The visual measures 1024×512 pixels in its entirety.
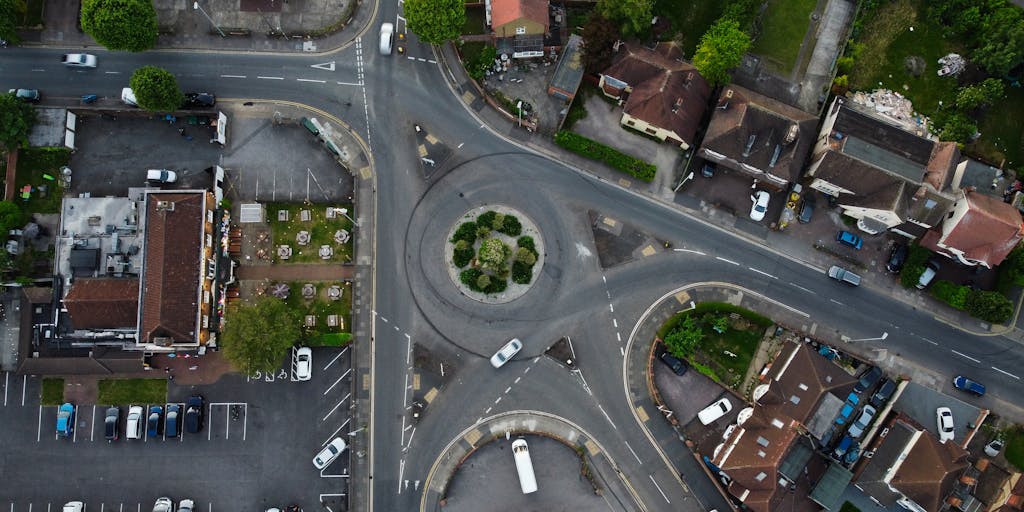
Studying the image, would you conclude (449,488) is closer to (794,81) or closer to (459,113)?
(459,113)

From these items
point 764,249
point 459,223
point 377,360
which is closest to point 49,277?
point 377,360

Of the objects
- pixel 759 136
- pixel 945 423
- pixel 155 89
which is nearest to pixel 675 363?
pixel 759 136

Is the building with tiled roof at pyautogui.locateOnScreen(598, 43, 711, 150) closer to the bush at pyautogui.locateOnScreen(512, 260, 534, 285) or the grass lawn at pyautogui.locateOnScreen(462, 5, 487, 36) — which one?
the grass lawn at pyautogui.locateOnScreen(462, 5, 487, 36)

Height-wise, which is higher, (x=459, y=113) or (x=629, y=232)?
(x=459, y=113)

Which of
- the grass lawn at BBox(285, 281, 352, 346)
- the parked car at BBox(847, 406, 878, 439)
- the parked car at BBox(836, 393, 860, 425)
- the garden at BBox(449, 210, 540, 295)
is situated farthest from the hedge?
the parked car at BBox(847, 406, 878, 439)

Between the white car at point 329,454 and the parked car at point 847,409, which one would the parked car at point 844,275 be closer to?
the parked car at point 847,409

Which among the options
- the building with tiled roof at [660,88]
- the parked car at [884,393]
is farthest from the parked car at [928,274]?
the building with tiled roof at [660,88]

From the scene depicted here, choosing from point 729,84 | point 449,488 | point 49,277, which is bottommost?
point 449,488
